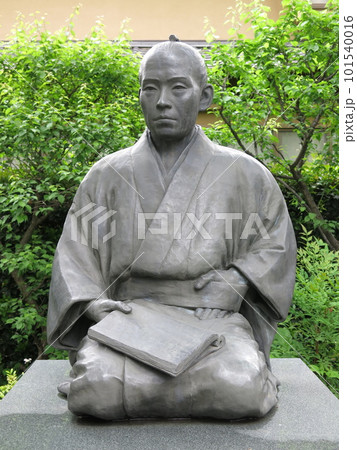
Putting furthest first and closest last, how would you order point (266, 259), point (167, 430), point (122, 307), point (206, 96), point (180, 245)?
point (206, 96) < point (266, 259) < point (180, 245) < point (122, 307) < point (167, 430)

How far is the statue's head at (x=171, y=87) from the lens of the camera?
2996 millimetres

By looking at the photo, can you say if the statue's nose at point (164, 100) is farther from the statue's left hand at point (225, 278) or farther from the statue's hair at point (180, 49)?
the statue's left hand at point (225, 278)

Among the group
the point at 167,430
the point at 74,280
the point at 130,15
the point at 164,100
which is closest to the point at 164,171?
the point at 164,100

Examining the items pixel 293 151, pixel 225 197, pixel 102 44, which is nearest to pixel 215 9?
pixel 293 151

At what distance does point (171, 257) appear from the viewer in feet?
9.70

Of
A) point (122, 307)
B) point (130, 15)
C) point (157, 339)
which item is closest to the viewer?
point (157, 339)

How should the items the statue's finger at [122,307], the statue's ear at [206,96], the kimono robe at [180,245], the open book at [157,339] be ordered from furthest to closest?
the statue's ear at [206,96] → the kimono robe at [180,245] → the statue's finger at [122,307] → the open book at [157,339]

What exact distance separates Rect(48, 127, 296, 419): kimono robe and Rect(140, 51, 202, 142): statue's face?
0.64 feet

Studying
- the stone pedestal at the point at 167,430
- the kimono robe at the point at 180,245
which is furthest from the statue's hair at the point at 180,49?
the stone pedestal at the point at 167,430

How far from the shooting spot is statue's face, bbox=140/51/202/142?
299 centimetres

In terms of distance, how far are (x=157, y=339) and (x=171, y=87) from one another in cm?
125

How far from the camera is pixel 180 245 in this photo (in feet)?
9.77

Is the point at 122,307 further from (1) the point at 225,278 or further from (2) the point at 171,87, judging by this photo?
(2) the point at 171,87

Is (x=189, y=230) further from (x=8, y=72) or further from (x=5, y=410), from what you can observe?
(x=8, y=72)
